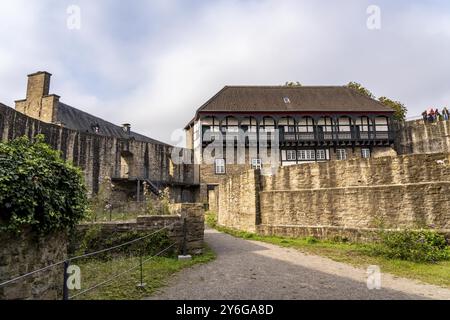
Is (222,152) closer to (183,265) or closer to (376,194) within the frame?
(376,194)

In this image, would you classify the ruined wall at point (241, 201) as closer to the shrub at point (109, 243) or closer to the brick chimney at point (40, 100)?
the shrub at point (109, 243)

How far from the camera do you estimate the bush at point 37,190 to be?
4.11 metres

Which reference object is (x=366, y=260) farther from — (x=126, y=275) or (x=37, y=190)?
(x=37, y=190)

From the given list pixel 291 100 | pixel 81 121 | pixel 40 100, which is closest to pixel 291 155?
pixel 291 100

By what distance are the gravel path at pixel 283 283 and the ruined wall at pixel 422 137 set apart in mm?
27687

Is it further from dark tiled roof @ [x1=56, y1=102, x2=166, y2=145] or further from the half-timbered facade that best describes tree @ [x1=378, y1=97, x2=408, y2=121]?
dark tiled roof @ [x1=56, y1=102, x2=166, y2=145]

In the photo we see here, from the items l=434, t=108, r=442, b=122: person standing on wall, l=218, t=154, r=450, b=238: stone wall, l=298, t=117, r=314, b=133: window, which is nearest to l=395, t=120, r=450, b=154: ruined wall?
l=434, t=108, r=442, b=122: person standing on wall

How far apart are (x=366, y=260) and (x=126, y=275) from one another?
634 cm

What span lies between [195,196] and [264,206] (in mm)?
17168

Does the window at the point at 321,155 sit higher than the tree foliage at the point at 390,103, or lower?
lower

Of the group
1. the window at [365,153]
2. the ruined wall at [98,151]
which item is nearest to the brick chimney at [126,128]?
the ruined wall at [98,151]

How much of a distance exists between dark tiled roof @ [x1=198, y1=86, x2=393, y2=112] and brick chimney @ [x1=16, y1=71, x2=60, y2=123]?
13315mm

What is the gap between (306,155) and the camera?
3019 cm

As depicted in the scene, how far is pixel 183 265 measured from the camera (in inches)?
292
